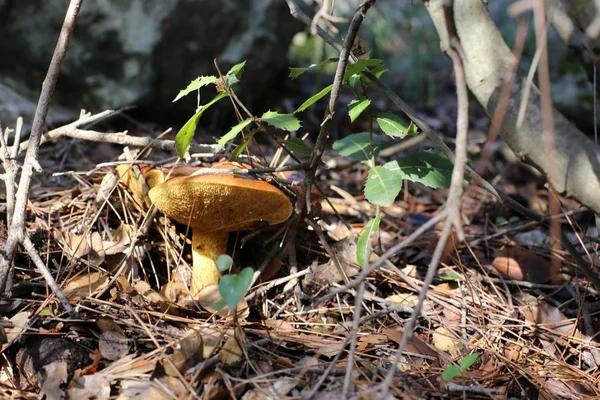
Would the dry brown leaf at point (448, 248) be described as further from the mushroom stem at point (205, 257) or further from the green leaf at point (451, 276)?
the mushroom stem at point (205, 257)

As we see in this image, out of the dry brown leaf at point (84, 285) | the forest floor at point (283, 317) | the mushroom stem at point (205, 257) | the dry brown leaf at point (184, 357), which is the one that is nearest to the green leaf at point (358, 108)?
the forest floor at point (283, 317)

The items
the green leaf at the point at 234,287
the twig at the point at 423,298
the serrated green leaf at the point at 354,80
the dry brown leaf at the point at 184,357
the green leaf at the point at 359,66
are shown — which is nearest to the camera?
the twig at the point at 423,298

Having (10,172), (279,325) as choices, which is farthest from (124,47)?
(279,325)

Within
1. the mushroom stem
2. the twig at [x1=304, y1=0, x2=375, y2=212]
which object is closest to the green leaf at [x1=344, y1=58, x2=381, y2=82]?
the twig at [x1=304, y1=0, x2=375, y2=212]

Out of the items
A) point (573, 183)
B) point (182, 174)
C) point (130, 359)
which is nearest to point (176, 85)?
point (182, 174)

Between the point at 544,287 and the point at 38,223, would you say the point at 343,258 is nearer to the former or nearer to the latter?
the point at 544,287

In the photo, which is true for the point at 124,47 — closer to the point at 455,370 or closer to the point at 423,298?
the point at 455,370

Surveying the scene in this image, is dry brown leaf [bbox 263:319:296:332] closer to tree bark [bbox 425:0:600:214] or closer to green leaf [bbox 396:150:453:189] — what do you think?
green leaf [bbox 396:150:453:189]
